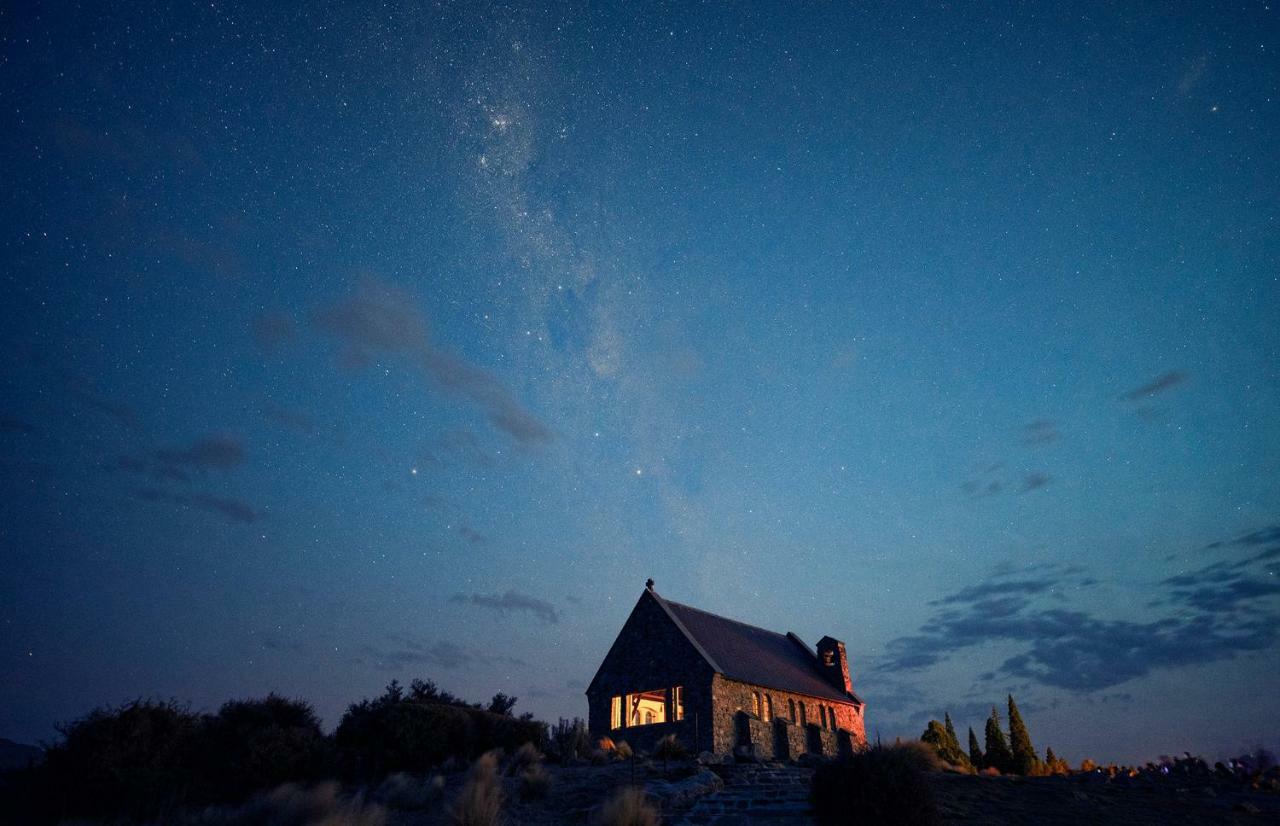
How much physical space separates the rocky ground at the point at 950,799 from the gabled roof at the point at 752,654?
14.5 m

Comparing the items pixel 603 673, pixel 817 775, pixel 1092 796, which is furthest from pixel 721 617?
pixel 817 775

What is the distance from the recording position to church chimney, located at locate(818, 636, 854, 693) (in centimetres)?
4394

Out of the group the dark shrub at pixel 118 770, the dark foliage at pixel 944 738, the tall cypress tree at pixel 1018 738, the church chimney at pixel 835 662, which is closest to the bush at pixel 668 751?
the dark shrub at pixel 118 770

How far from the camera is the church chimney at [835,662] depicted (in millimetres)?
43938

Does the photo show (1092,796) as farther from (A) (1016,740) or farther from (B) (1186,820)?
(A) (1016,740)

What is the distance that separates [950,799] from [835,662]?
1225 inches

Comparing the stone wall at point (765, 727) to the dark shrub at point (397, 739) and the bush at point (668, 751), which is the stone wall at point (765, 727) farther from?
the dark shrub at point (397, 739)

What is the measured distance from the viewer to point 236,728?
19.0 meters

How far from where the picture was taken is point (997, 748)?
45.4 metres

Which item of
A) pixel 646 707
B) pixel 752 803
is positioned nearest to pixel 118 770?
pixel 752 803

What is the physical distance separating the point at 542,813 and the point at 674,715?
1878 centimetres

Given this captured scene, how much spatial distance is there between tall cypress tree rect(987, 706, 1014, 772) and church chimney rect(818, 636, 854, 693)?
439 inches

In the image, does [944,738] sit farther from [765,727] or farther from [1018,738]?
[765,727]

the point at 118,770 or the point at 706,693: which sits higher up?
the point at 706,693
